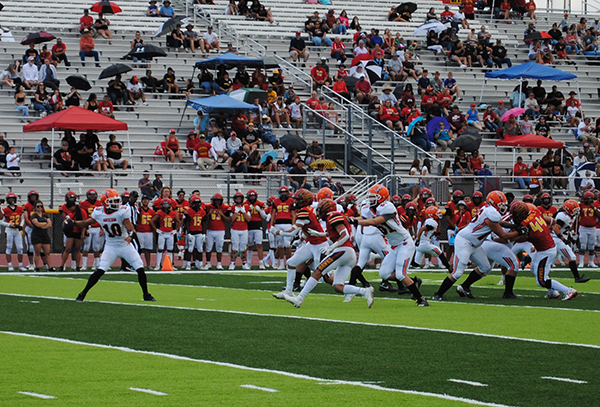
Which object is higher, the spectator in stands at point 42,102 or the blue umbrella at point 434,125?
the spectator in stands at point 42,102

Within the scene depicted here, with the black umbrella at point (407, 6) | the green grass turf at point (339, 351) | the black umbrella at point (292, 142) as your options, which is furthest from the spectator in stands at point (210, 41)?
the green grass turf at point (339, 351)

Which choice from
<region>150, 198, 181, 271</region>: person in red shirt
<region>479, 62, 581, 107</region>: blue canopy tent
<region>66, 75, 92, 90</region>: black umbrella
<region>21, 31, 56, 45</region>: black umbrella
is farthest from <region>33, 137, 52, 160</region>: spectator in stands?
<region>479, 62, 581, 107</region>: blue canopy tent

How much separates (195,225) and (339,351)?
12183 millimetres

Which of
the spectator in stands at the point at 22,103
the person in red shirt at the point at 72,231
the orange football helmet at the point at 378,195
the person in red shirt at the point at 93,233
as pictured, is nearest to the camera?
the orange football helmet at the point at 378,195

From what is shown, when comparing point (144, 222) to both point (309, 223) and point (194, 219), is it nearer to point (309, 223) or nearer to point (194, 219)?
point (194, 219)

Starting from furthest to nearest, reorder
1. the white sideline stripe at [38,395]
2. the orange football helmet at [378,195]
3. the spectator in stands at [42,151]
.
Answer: the spectator in stands at [42,151], the orange football helmet at [378,195], the white sideline stripe at [38,395]

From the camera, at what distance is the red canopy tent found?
22250mm

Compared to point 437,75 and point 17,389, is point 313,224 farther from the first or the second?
point 437,75

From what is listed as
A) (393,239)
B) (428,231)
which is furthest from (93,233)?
(393,239)

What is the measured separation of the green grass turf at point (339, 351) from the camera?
7.06 metres

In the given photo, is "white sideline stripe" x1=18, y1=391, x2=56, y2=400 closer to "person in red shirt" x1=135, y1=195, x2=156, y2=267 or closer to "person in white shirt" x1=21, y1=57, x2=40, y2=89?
"person in red shirt" x1=135, y1=195, x2=156, y2=267

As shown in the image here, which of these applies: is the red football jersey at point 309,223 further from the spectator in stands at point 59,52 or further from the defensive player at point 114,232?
the spectator in stands at point 59,52

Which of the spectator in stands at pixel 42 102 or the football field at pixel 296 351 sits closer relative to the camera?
the football field at pixel 296 351

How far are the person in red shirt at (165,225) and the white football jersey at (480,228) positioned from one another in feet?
27.7
